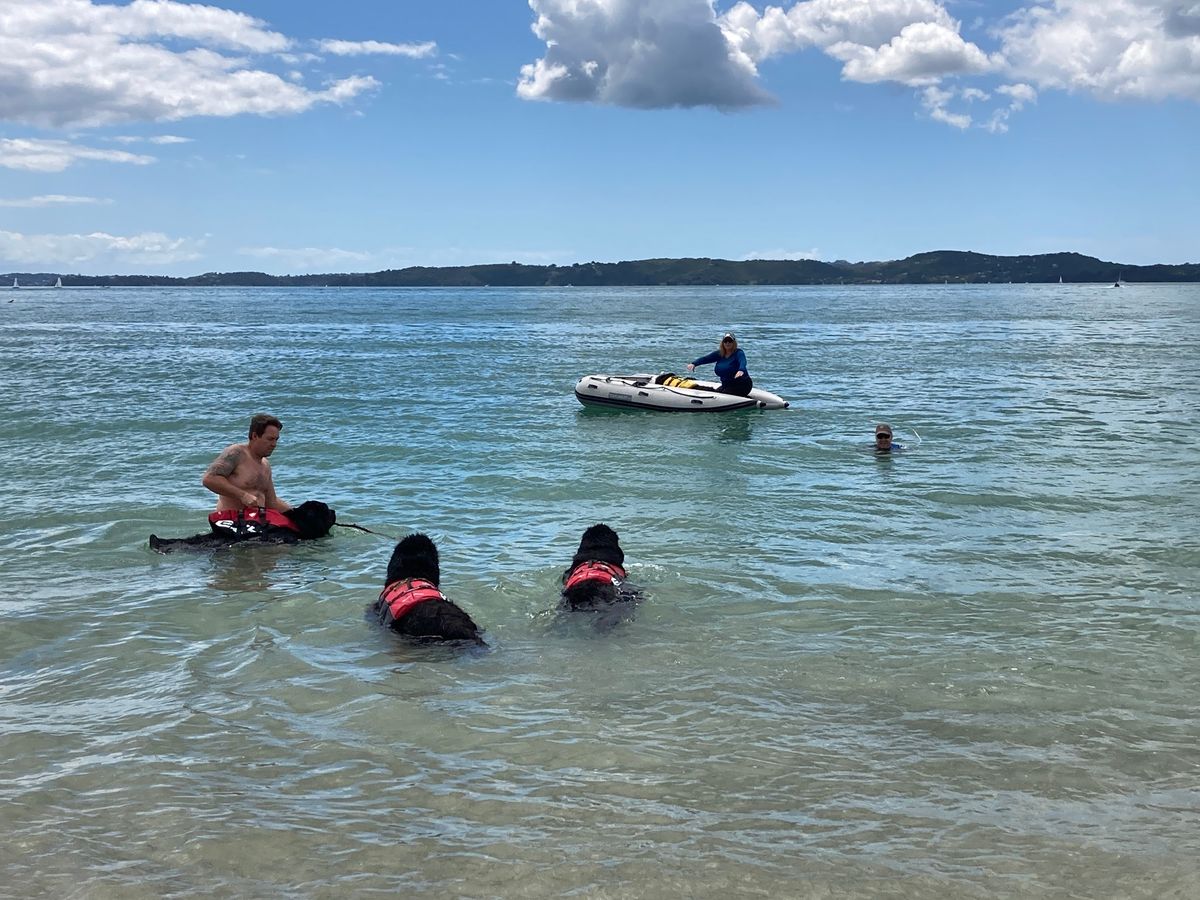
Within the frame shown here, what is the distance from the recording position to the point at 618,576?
879cm

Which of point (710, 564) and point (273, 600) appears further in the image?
point (710, 564)

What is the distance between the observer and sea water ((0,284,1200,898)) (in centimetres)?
472

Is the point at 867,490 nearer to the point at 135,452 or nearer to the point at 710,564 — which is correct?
the point at 710,564

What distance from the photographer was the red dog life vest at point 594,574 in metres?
8.52

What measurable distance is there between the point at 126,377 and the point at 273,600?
26.0m

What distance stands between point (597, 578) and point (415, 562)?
1.54 metres

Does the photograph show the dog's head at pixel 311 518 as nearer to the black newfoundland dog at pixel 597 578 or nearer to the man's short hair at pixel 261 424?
the man's short hair at pixel 261 424

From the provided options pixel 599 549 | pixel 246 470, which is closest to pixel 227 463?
pixel 246 470

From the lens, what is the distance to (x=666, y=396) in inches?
928

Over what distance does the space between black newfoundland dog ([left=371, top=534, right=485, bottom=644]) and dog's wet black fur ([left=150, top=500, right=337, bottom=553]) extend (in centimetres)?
331

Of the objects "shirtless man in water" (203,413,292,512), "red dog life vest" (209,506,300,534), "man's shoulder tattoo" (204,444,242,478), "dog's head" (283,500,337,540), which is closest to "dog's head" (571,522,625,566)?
"dog's head" (283,500,337,540)

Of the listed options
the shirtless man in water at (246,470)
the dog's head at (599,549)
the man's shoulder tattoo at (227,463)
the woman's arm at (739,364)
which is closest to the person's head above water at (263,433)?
the shirtless man in water at (246,470)

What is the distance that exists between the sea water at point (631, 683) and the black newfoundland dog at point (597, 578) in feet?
0.85

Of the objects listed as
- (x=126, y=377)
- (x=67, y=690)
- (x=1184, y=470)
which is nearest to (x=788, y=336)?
(x=126, y=377)
